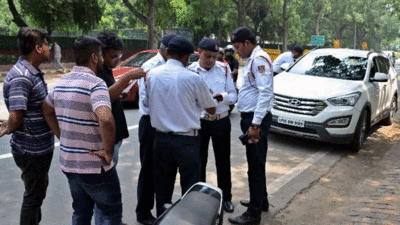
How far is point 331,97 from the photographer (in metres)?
6.81

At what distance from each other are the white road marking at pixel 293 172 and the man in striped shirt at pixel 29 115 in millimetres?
2823

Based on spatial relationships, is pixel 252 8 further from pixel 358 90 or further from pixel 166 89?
pixel 166 89

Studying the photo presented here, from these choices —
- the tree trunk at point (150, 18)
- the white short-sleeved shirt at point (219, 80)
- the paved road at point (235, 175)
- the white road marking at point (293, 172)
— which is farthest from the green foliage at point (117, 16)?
the white short-sleeved shirt at point (219, 80)

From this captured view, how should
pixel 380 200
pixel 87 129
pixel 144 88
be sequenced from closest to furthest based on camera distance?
pixel 87 129 → pixel 144 88 → pixel 380 200

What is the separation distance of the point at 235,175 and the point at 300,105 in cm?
195

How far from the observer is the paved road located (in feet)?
14.5

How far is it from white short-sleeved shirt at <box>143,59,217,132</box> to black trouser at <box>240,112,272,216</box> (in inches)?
30.5

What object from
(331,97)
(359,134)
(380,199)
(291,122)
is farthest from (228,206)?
(359,134)

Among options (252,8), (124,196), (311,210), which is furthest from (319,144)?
(252,8)

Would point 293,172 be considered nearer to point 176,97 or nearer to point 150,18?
point 176,97

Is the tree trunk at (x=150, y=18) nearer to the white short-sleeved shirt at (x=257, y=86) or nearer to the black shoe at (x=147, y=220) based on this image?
the white short-sleeved shirt at (x=257, y=86)

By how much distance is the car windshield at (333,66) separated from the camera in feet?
25.0

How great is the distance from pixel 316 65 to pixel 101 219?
20.3 ft

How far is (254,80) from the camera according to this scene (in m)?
3.88
